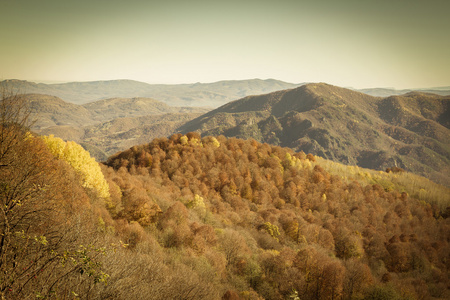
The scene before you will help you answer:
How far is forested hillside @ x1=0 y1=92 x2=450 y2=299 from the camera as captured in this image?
540 inches

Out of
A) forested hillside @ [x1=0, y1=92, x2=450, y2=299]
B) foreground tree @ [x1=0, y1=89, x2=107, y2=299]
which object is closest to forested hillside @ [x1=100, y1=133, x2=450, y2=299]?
forested hillside @ [x1=0, y1=92, x2=450, y2=299]

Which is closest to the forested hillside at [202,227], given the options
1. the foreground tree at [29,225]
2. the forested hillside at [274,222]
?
the foreground tree at [29,225]

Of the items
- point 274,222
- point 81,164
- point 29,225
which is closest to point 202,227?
point 81,164

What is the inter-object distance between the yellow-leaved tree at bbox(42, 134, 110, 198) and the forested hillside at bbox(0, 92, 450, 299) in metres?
0.21

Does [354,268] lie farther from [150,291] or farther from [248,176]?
[248,176]

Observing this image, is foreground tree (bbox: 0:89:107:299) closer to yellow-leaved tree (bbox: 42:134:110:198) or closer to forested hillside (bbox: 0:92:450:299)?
forested hillside (bbox: 0:92:450:299)

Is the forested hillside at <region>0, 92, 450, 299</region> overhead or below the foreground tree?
below

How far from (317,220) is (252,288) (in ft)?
215

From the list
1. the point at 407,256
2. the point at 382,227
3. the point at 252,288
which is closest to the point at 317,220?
the point at 407,256

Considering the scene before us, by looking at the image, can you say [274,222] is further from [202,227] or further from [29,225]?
[29,225]

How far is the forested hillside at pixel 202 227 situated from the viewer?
1371 centimetres

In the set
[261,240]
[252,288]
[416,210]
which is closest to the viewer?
[252,288]

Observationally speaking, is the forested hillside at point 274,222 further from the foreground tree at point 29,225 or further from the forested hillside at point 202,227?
the foreground tree at point 29,225

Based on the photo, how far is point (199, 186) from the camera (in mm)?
95312
